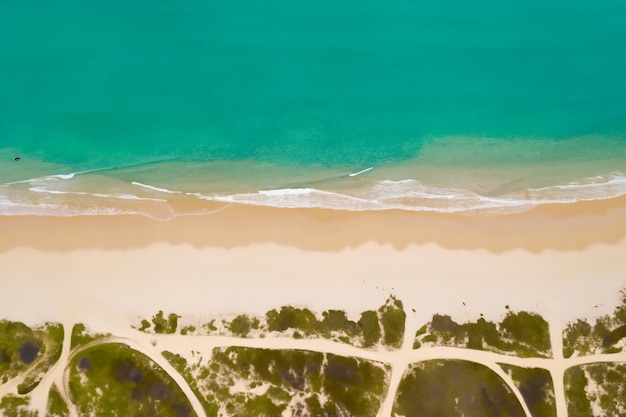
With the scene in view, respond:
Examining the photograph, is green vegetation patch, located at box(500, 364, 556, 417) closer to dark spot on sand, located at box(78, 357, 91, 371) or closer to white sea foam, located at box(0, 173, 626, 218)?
white sea foam, located at box(0, 173, 626, 218)

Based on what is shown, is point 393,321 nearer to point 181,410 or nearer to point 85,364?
point 181,410

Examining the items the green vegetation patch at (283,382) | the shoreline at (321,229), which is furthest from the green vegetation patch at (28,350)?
the green vegetation patch at (283,382)

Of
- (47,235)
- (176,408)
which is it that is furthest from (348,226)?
(47,235)

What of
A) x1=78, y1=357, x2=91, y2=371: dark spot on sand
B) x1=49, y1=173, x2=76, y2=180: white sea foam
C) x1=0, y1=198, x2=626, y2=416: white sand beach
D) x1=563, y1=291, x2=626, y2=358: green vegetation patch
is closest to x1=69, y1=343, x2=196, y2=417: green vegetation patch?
x1=78, y1=357, x2=91, y2=371: dark spot on sand

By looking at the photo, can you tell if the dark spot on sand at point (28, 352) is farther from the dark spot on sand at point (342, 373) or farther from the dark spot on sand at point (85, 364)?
the dark spot on sand at point (342, 373)

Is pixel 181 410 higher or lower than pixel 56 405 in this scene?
lower

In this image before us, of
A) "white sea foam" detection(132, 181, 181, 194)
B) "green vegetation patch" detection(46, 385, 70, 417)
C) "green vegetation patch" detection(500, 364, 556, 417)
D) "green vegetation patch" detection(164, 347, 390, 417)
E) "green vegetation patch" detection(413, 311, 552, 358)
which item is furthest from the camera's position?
"white sea foam" detection(132, 181, 181, 194)

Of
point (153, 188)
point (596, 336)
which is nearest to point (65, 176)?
point (153, 188)
